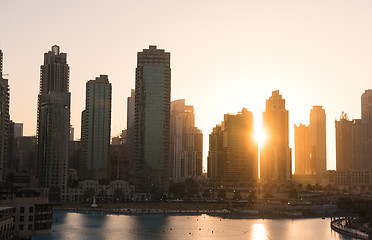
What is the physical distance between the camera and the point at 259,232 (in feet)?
443

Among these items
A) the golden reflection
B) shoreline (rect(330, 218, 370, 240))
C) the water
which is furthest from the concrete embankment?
the golden reflection

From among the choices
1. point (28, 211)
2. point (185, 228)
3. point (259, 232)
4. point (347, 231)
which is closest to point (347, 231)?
point (347, 231)

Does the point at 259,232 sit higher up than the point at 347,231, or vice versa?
the point at 347,231

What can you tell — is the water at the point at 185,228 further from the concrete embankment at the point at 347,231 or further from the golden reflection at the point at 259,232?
the concrete embankment at the point at 347,231

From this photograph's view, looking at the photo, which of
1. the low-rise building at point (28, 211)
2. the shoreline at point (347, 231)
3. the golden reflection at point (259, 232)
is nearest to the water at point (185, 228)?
the golden reflection at point (259, 232)

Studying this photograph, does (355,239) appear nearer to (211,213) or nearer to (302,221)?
(302,221)

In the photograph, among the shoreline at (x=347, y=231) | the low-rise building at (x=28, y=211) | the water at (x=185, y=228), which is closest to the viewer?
the low-rise building at (x=28, y=211)

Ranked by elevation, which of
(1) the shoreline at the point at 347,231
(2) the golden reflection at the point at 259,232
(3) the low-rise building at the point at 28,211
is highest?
(3) the low-rise building at the point at 28,211

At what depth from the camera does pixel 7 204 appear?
362 ft

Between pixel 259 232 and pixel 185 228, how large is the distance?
66.6ft

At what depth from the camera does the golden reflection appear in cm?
12512

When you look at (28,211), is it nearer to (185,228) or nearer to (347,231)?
(185,228)

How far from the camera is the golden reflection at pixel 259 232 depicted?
411 feet

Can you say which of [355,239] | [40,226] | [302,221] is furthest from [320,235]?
[40,226]
